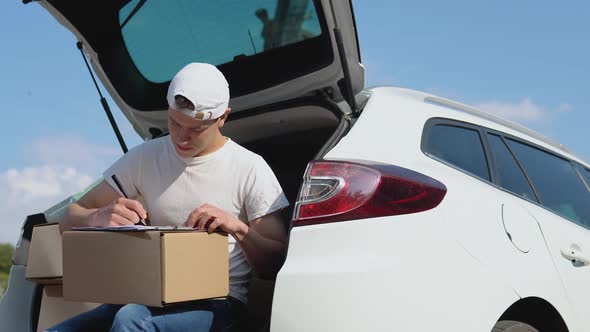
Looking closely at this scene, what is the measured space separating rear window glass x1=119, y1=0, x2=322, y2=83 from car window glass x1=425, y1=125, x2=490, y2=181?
0.69 m

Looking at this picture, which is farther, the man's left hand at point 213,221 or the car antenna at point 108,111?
the car antenna at point 108,111

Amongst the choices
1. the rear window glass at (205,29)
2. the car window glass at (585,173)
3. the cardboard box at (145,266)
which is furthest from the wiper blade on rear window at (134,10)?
the car window glass at (585,173)

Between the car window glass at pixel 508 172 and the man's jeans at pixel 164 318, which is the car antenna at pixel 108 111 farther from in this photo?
the car window glass at pixel 508 172

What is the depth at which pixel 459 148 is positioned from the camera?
9.37ft

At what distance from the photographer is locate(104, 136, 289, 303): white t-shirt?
2625 mm

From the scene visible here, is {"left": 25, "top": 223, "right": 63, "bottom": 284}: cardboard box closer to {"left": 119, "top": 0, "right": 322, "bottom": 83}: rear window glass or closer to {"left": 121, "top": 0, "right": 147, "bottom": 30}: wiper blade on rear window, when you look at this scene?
{"left": 119, "top": 0, "right": 322, "bottom": 83}: rear window glass

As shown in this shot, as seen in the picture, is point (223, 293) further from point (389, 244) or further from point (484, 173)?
point (484, 173)

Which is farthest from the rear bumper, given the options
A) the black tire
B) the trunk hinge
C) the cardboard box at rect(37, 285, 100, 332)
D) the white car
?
the cardboard box at rect(37, 285, 100, 332)

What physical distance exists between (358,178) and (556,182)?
1.62m

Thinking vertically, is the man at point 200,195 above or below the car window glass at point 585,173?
above

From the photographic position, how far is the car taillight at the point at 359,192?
7.53 ft

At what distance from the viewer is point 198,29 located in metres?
3.51

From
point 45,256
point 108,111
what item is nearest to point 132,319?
point 45,256

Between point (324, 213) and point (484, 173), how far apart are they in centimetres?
89
